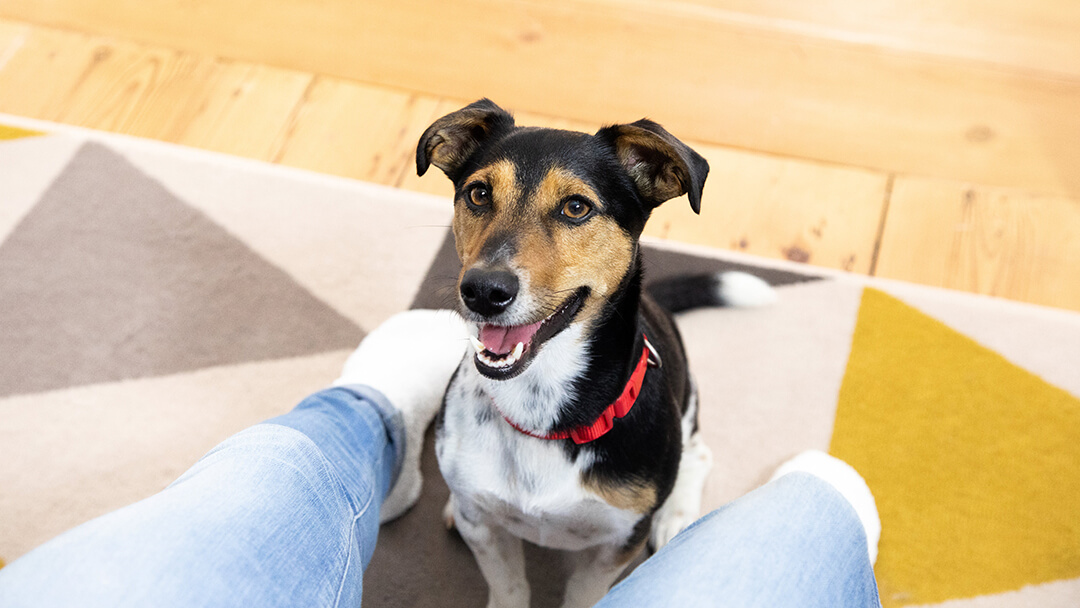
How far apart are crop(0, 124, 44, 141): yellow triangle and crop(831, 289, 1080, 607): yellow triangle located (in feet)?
9.86

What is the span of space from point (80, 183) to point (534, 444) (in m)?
2.19

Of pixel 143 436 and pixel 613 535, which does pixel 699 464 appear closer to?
pixel 613 535

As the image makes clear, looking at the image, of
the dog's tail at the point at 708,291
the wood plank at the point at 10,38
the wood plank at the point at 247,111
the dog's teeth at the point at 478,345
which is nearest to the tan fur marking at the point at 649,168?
the dog's teeth at the point at 478,345

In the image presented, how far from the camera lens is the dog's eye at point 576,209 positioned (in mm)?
1548

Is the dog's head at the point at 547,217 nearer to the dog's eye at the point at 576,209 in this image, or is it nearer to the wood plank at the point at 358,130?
the dog's eye at the point at 576,209

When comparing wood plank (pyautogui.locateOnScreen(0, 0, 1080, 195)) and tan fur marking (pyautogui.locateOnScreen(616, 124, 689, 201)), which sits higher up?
tan fur marking (pyautogui.locateOnScreen(616, 124, 689, 201))

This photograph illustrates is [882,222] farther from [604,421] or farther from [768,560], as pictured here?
[768,560]

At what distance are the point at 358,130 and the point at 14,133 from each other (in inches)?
50.2

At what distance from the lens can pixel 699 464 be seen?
87.2 inches

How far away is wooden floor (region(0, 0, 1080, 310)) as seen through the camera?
9.39 ft

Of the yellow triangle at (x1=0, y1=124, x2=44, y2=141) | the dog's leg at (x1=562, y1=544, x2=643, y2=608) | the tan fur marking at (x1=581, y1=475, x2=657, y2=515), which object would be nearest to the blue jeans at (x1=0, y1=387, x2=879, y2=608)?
the tan fur marking at (x1=581, y1=475, x2=657, y2=515)

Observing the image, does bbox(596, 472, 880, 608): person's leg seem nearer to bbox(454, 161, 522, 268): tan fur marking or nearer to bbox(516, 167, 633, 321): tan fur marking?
bbox(516, 167, 633, 321): tan fur marking

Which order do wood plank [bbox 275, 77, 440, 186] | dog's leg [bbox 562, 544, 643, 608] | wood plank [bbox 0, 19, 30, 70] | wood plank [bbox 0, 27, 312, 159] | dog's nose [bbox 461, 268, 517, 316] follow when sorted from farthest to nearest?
wood plank [bbox 0, 19, 30, 70], wood plank [bbox 0, 27, 312, 159], wood plank [bbox 275, 77, 440, 186], dog's leg [bbox 562, 544, 643, 608], dog's nose [bbox 461, 268, 517, 316]

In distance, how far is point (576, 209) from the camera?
5.10 ft
